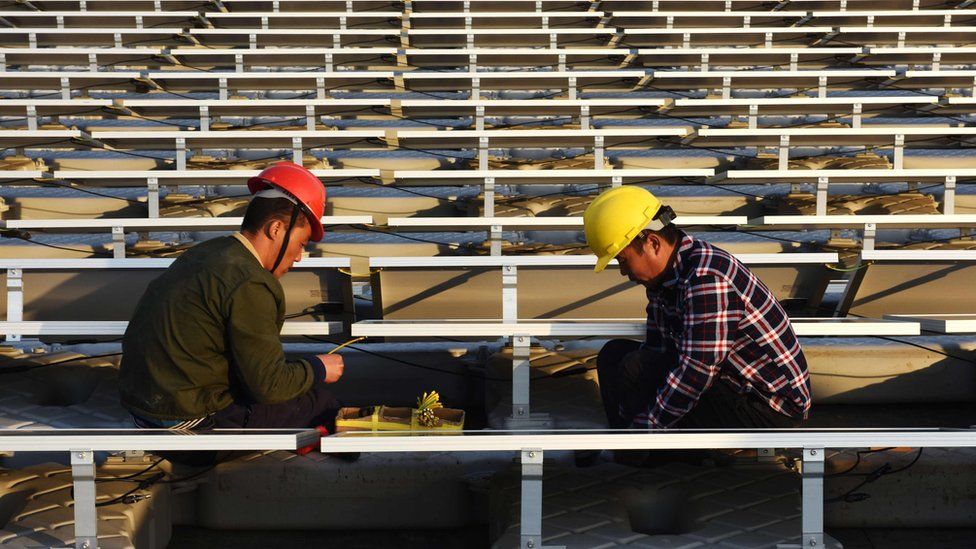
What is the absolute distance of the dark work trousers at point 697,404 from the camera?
2.34 metres

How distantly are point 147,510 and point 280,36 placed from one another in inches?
207

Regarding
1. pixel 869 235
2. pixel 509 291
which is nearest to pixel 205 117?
pixel 509 291

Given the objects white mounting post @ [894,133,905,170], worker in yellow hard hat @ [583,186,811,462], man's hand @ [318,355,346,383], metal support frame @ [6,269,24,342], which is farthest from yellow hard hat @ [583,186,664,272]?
white mounting post @ [894,133,905,170]

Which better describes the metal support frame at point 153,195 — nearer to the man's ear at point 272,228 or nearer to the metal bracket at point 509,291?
the metal bracket at point 509,291

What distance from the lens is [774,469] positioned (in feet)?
8.37

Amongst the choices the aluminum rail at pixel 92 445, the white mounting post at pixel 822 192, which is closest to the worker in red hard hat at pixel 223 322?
the aluminum rail at pixel 92 445

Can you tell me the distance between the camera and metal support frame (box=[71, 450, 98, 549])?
2.03m

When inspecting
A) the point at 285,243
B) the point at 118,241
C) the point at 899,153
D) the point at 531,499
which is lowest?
the point at 531,499

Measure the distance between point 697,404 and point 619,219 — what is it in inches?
23.1

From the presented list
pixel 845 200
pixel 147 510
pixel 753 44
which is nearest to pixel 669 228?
pixel 147 510

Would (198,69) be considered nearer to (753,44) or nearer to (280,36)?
(280,36)

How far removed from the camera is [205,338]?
2.13 m

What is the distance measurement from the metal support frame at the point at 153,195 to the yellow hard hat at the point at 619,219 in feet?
9.75

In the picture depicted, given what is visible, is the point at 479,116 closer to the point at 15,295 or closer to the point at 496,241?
the point at 496,241
